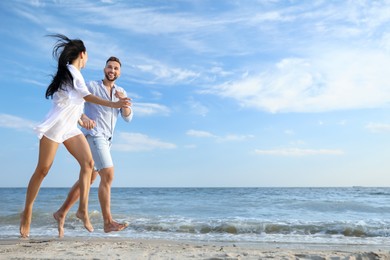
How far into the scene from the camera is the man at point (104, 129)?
4.43 metres

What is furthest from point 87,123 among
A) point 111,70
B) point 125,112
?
point 111,70

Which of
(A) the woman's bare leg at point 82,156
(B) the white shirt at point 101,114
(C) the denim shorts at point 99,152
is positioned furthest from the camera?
(B) the white shirt at point 101,114

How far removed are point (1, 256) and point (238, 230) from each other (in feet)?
18.5

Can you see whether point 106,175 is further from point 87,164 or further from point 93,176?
point 93,176

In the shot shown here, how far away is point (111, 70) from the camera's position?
4.68 meters

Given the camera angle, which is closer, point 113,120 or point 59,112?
point 59,112

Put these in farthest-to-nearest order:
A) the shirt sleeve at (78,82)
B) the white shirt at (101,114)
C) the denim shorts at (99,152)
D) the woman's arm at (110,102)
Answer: the white shirt at (101,114), the denim shorts at (99,152), the shirt sleeve at (78,82), the woman's arm at (110,102)

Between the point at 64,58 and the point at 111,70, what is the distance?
1.75ft

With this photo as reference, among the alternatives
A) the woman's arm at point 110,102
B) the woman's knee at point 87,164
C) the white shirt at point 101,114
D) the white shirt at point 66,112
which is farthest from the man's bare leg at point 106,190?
the woman's arm at point 110,102

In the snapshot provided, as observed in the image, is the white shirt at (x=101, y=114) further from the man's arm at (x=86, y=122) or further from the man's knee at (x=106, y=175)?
the man's knee at (x=106, y=175)

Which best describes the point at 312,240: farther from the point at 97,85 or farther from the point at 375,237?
the point at 97,85

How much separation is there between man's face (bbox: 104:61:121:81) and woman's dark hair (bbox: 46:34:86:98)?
1.01 feet

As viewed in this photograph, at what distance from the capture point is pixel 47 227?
9.37 metres

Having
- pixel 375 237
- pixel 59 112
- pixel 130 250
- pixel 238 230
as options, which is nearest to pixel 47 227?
pixel 238 230
